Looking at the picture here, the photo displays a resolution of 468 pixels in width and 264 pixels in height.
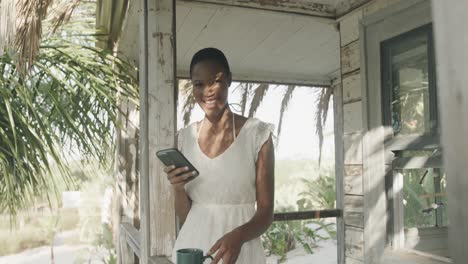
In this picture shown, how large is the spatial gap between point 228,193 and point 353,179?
1318mm

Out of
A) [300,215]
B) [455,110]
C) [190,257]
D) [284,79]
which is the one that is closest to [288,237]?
[284,79]

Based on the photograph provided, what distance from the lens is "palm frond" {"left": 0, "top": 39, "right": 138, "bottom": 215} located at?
9.72ft

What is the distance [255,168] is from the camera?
1441mm

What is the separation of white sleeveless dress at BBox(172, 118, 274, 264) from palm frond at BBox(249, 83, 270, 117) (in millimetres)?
4651

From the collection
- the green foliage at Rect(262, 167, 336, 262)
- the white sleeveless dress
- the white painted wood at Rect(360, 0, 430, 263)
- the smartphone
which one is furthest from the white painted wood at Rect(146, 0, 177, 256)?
the green foliage at Rect(262, 167, 336, 262)

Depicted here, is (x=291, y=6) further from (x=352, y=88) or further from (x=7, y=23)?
(x=7, y=23)

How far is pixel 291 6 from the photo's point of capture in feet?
8.39

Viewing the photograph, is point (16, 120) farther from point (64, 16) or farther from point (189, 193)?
point (189, 193)

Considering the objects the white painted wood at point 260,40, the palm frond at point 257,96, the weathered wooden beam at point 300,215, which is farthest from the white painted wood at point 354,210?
the palm frond at point 257,96

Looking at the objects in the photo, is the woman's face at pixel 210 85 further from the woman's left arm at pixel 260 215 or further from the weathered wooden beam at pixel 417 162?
the weathered wooden beam at pixel 417 162

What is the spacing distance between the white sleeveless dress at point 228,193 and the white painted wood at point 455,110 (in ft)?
3.60

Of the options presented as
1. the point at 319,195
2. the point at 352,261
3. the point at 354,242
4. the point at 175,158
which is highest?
the point at 175,158

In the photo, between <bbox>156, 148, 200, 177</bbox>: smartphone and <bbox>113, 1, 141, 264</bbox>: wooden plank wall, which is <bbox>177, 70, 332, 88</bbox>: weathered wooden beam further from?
<bbox>156, 148, 200, 177</bbox>: smartphone

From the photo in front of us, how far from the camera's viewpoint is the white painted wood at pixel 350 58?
2.51 m
